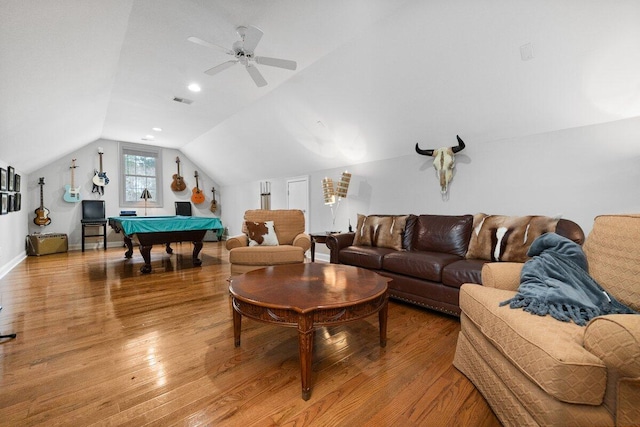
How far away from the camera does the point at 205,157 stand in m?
7.54

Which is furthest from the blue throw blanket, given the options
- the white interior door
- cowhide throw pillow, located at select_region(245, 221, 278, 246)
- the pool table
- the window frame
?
the window frame

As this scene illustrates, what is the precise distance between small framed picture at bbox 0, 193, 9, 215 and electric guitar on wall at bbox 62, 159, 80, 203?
2665 mm

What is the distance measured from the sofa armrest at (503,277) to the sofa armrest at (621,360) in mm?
752

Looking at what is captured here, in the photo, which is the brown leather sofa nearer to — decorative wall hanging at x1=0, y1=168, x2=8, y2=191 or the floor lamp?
decorative wall hanging at x1=0, y1=168, x2=8, y2=191

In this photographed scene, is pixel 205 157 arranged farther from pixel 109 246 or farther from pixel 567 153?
pixel 567 153

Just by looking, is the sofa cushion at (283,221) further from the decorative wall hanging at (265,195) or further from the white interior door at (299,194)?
the decorative wall hanging at (265,195)

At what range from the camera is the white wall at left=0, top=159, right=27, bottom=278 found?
4117 mm

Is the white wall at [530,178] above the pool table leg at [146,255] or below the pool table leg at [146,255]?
above

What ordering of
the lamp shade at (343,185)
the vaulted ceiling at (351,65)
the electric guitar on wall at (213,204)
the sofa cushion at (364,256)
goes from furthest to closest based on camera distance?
1. the electric guitar on wall at (213,204)
2. the lamp shade at (343,185)
3. the sofa cushion at (364,256)
4. the vaulted ceiling at (351,65)

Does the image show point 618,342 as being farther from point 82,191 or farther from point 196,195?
point 82,191

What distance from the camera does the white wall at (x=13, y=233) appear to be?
→ 13.5 ft

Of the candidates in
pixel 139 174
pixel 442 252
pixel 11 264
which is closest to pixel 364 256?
pixel 442 252

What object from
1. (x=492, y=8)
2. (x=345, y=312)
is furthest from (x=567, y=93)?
(x=345, y=312)

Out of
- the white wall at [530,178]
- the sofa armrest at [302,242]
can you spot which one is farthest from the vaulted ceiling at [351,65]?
the sofa armrest at [302,242]
